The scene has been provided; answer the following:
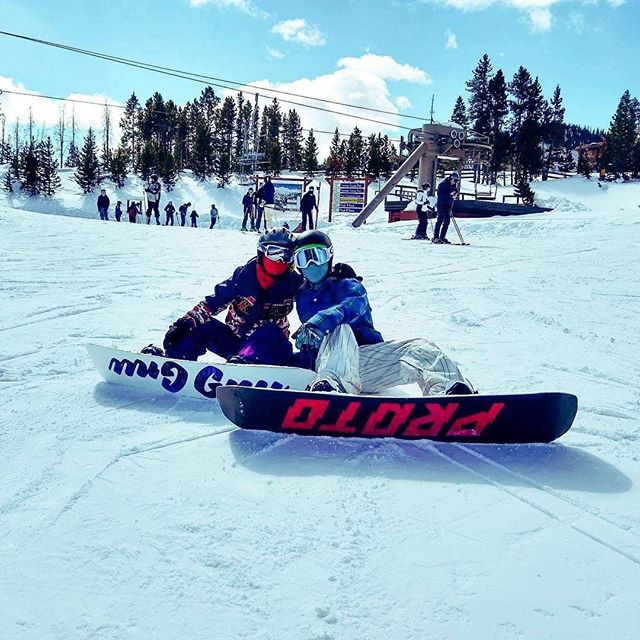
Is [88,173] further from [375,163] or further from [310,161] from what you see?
[375,163]

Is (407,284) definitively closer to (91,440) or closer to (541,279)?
(541,279)

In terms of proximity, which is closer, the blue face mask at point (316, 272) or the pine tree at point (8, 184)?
the blue face mask at point (316, 272)

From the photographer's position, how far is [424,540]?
184 centimetres

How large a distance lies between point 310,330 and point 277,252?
2.42ft

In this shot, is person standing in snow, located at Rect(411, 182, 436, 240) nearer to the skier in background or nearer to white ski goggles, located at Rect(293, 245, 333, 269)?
the skier in background

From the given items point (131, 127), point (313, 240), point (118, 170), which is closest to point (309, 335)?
point (313, 240)

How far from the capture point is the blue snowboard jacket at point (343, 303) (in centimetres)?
304

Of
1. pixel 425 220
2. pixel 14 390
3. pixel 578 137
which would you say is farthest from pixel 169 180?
pixel 578 137

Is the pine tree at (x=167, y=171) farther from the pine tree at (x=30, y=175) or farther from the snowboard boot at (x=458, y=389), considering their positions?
the snowboard boot at (x=458, y=389)

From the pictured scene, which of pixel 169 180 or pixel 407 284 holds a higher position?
pixel 169 180

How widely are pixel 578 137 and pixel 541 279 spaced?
119 meters

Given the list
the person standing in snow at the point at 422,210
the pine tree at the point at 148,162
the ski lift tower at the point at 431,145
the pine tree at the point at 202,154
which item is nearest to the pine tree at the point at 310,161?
the pine tree at the point at 202,154

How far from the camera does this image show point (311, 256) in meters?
3.14

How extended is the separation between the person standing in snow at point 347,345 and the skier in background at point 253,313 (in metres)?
0.21
